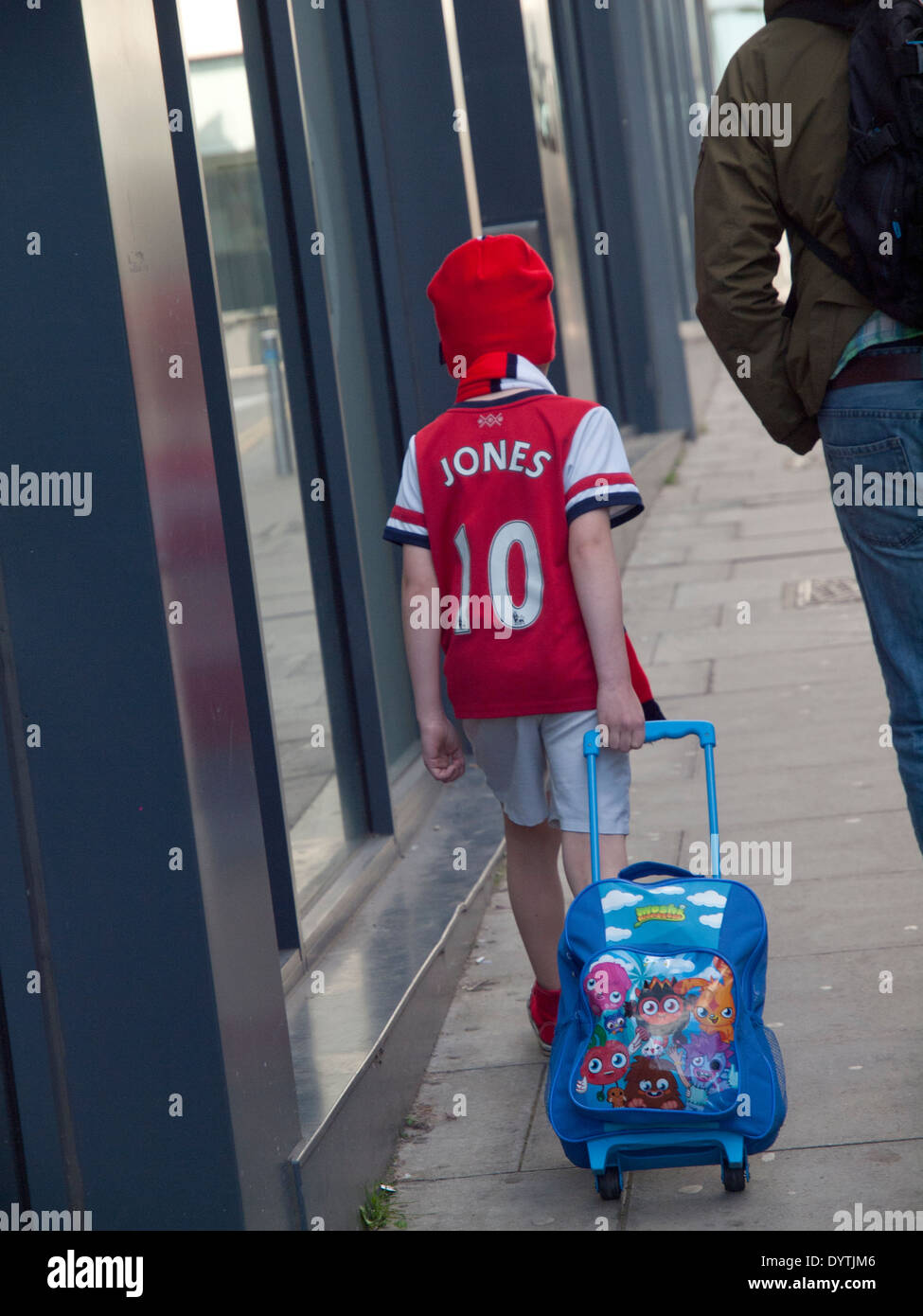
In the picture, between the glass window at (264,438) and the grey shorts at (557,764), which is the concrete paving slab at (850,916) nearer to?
the grey shorts at (557,764)

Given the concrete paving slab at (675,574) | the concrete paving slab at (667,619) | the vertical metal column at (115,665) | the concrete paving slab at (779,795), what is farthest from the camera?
the concrete paving slab at (675,574)

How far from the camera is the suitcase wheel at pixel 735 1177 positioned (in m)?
3.03

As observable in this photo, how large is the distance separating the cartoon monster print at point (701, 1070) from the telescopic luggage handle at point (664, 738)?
1.18ft

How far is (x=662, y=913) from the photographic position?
301 centimetres

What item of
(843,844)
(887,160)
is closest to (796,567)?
(843,844)

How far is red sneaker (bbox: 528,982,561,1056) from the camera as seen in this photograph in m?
3.76

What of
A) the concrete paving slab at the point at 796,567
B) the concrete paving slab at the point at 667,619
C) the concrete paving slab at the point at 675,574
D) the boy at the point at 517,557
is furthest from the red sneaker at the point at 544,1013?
the concrete paving slab at the point at 675,574

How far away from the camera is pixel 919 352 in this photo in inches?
126

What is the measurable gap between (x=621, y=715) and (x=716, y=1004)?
0.62 meters

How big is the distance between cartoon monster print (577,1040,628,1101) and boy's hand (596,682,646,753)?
633 millimetres

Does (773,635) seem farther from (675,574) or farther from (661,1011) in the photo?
(661,1011)
